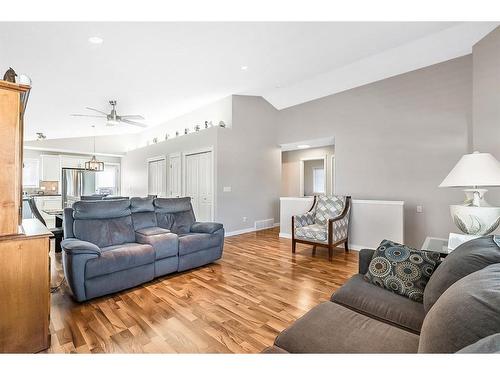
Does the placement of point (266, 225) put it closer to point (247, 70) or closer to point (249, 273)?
point (249, 273)

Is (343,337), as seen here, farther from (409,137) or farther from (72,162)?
(72,162)

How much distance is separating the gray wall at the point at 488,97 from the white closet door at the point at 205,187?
175 inches

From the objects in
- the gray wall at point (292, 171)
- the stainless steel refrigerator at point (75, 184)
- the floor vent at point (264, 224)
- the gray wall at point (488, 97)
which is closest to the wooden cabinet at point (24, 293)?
the gray wall at point (488, 97)

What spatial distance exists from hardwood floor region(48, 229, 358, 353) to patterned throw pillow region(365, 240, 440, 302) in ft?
2.67

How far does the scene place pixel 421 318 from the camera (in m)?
1.26

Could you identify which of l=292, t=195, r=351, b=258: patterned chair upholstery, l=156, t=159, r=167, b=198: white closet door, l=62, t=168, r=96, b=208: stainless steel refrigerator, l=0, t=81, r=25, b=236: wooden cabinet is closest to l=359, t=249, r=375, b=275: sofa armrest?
l=292, t=195, r=351, b=258: patterned chair upholstery

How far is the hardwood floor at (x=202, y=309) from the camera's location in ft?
5.56

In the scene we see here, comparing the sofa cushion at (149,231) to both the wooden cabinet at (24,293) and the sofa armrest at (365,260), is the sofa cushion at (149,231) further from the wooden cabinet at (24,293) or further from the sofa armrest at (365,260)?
the sofa armrest at (365,260)

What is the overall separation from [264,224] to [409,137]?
3.57 m

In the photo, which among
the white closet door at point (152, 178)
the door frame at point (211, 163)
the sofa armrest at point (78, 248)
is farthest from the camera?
the white closet door at point (152, 178)

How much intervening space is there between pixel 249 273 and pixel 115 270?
5.07 feet

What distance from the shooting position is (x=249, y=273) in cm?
307

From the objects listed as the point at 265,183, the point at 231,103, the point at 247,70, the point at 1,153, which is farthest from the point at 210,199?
the point at 1,153

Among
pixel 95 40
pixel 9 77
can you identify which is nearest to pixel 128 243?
pixel 9 77
